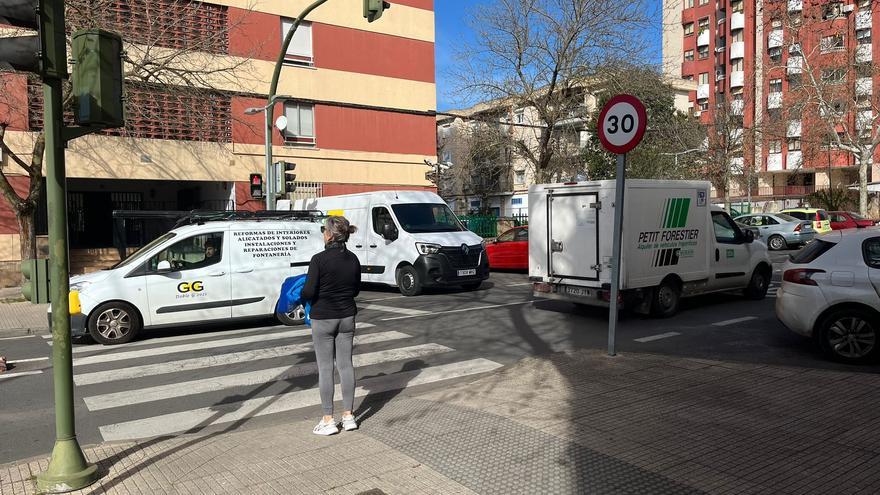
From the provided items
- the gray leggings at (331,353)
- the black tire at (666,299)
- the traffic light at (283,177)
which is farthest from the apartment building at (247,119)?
the gray leggings at (331,353)

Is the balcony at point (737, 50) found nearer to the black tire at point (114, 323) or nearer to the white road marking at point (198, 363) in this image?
the white road marking at point (198, 363)

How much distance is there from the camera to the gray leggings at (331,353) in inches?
197

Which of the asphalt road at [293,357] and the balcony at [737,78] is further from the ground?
the balcony at [737,78]

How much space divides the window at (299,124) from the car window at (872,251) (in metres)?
19.7

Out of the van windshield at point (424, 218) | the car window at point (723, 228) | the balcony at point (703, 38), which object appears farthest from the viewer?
the balcony at point (703, 38)

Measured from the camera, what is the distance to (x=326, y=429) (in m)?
4.97

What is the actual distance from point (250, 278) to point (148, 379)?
3.32 meters

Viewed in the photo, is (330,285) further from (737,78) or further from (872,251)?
(737,78)

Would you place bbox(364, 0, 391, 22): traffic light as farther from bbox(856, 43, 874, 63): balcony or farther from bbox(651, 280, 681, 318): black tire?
bbox(856, 43, 874, 63): balcony

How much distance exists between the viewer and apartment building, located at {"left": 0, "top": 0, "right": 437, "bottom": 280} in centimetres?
1844

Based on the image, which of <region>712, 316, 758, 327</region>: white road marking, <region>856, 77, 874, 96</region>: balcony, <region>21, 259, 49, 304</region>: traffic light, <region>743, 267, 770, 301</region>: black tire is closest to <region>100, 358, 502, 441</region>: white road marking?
<region>21, 259, 49, 304</region>: traffic light

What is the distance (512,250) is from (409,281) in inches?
213

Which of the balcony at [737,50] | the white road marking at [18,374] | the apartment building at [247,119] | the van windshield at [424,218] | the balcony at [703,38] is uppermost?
the balcony at [703,38]

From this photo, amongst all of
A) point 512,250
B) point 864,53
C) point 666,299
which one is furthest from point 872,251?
point 864,53
